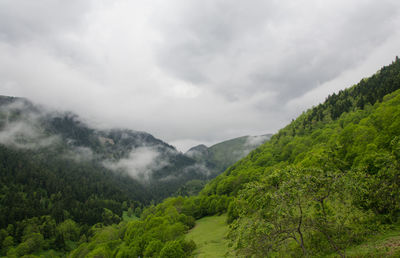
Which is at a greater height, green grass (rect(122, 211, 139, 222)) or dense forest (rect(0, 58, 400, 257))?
dense forest (rect(0, 58, 400, 257))

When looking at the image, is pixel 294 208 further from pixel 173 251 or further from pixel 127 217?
pixel 127 217

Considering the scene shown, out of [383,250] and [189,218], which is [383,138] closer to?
[383,250]

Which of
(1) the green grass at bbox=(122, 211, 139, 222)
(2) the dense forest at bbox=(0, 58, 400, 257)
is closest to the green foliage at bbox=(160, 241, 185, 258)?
(2) the dense forest at bbox=(0, 58, 400, 257)

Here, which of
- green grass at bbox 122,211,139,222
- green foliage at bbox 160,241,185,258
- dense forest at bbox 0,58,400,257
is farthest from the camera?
green grass at bbox 122,211,139,222

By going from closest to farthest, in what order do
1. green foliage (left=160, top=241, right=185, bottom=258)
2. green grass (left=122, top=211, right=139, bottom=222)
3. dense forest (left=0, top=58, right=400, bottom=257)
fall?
1. dense forest (left=0, top=58, right=400, bottom=257)
2. green foliage (left=160, top=241, right=185, bottom=258)
3. green grass (left=122, top=211, right=139, bottom=222)

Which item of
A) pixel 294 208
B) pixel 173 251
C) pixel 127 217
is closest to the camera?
pixel 294 208

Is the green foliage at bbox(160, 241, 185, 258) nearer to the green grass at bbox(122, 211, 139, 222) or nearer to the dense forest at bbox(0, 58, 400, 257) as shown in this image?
the dense forest at bbox(0, 58, 400, 257)

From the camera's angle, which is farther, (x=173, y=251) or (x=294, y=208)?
(x=173, y=251)

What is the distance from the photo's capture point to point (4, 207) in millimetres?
132750

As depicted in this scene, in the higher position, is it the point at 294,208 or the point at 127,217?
the point at 294,208

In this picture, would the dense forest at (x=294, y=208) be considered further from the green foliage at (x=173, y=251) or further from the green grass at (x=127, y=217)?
the green grass at (x=127, y=217)

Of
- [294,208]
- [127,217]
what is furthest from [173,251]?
[127,217]

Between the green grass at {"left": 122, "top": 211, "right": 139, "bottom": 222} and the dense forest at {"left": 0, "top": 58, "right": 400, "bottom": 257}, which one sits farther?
the green grass at {"left": 122, "top": 211, "right": 139, "bottom": 222}

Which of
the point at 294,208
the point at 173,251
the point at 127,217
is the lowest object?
the point at 127,217
